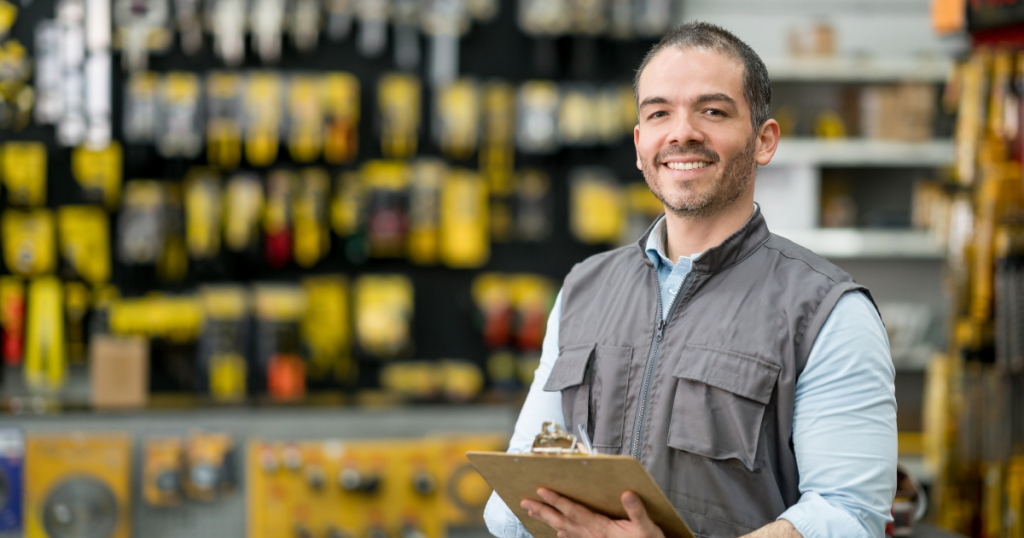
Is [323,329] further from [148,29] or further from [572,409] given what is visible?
[572,409]

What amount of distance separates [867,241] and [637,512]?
4.13m

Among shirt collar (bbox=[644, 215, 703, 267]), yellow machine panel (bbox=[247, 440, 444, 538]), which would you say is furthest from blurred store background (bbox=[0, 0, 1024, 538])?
shirt collar (bbox=[644, 215, 703, 267])

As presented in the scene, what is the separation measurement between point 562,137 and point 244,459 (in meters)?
2.18

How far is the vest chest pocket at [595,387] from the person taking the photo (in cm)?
146

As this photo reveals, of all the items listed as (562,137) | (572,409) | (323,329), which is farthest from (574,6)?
(572,409)

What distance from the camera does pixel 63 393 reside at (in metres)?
4.73

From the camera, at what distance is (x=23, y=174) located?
181 inches

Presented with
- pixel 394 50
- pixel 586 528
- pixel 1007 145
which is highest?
pixel 394 50

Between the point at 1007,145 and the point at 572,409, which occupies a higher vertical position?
the point at 1007,145

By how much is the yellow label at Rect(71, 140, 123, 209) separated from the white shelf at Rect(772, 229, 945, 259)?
325cm

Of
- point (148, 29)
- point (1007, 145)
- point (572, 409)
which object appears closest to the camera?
point (572, 409)

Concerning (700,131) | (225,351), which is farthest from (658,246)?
(225,351)

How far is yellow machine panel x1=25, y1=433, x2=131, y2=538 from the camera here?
145 inches

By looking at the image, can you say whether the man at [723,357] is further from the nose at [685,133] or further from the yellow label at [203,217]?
the yellow label at [203,217]
